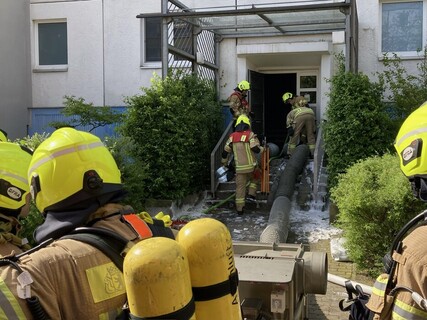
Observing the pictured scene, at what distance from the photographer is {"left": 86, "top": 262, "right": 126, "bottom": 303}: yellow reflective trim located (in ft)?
5.64

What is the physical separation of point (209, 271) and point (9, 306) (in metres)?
0.68

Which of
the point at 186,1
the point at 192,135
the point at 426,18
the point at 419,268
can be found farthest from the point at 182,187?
the point at 419,268

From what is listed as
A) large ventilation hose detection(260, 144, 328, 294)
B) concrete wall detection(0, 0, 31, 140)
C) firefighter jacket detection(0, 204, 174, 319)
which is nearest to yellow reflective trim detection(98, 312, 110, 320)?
firefighter jacket detection(0, 204, 174, 319)

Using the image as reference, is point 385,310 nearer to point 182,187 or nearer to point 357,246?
point 357,246

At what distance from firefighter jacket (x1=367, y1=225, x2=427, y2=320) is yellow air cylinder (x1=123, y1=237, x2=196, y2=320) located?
3.05ft

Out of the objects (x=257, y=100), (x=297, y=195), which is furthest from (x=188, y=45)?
(x=297, y=195)

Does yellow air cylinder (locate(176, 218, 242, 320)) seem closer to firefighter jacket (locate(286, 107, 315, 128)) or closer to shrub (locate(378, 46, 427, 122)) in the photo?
shrub (locate(378, 46, 427, 122))

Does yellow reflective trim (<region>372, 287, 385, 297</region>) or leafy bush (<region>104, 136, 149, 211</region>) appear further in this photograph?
leafy bush (<region>104, 136, 149, 211</region>)

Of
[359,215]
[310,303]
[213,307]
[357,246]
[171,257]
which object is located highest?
[171,257]

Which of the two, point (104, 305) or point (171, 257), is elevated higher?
point (171, 257)

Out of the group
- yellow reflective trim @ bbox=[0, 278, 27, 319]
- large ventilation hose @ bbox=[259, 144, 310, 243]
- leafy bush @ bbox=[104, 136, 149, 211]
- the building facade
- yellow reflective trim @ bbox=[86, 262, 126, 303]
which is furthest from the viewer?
the building facade

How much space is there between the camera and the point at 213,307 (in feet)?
5.98

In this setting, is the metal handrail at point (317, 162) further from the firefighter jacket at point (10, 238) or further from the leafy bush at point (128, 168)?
the firefighter jacket at point (10, 238)

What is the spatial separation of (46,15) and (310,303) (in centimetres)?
1133
